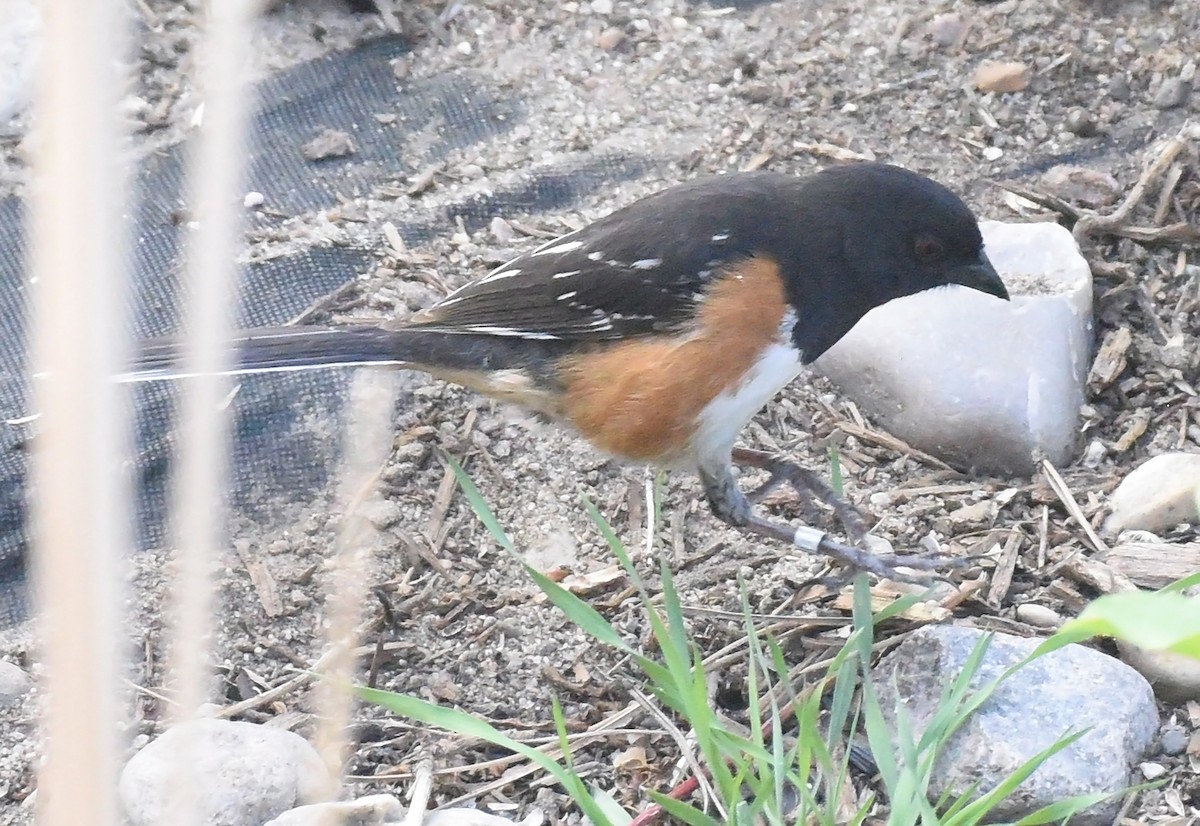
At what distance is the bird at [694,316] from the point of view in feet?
7.50

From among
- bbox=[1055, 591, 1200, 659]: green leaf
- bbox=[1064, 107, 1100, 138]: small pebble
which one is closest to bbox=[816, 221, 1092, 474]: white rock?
bbox=[1064, 107, 1100, 138]: small pebble

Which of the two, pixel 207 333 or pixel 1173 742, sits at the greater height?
pixel 207 333

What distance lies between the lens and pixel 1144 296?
2902 millimetres

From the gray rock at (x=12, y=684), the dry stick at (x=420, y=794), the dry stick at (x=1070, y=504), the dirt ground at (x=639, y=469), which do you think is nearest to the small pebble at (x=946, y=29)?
the dirt ground at (x=639, y=469)

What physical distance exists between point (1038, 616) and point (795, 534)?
462mm

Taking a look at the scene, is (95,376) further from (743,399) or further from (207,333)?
(743,399)

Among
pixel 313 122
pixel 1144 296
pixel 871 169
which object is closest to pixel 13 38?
pixel 313 122

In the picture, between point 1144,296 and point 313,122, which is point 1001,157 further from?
point 313,122

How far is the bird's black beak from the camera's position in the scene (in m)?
2.45

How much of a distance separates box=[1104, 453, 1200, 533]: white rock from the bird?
0.43 meters

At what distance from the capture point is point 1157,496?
7.76ft

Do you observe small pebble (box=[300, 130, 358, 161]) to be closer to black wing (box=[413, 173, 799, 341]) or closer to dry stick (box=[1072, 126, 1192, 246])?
black wing (box=[413, 173, 799, 341])

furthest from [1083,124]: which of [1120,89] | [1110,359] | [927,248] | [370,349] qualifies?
[370,349]

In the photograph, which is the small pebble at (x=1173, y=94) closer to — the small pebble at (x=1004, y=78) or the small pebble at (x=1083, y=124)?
the small pebble at (x=1083, y=124)
